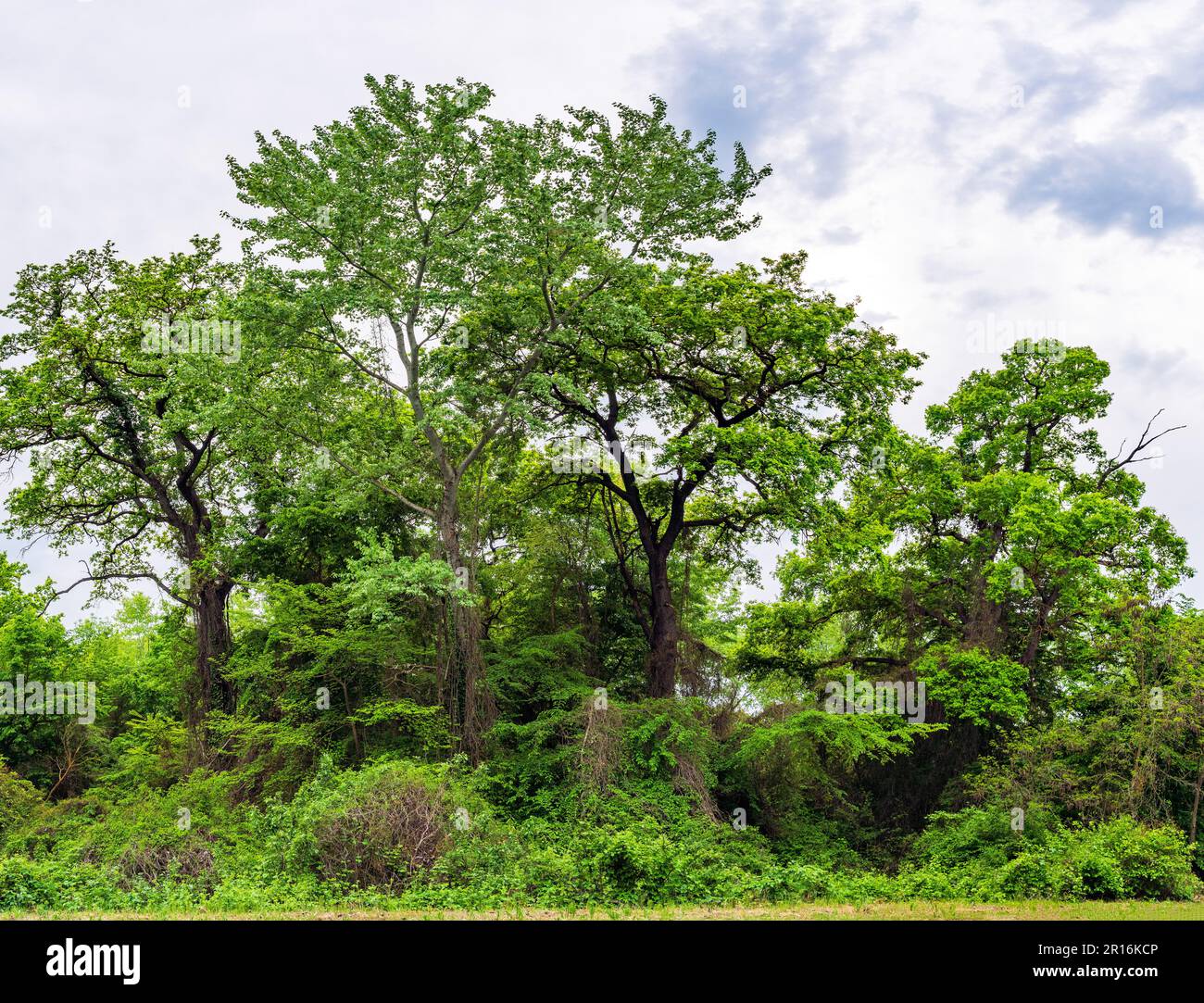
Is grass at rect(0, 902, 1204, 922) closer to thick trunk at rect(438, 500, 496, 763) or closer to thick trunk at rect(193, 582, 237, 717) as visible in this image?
thick trunk at rect(438, 500, 496, 763)

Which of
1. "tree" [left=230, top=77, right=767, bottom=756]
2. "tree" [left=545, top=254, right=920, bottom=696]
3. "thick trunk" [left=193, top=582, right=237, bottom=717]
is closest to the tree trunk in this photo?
"thick trunk" [left=193, top=582, right=237, bottom=717]

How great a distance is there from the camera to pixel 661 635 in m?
27.2

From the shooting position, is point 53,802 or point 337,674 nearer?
point 337,674

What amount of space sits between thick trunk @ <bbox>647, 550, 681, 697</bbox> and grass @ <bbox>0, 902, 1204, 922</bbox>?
10.9m

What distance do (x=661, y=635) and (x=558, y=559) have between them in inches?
144

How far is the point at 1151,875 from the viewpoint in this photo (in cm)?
1819

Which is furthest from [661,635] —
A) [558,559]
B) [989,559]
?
[989,559]

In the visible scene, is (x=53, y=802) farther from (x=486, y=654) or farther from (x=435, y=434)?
(x=435, y=434)

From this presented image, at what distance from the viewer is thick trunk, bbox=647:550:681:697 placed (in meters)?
26.9

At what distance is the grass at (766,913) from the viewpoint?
14039mm

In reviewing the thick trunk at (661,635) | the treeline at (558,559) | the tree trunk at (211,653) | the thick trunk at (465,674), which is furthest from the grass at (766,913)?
the tree trunk at (211,653)

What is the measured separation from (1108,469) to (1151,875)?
534 inches

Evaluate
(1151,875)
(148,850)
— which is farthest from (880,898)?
(148,850)

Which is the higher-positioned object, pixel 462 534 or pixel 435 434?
pixel 435 434
